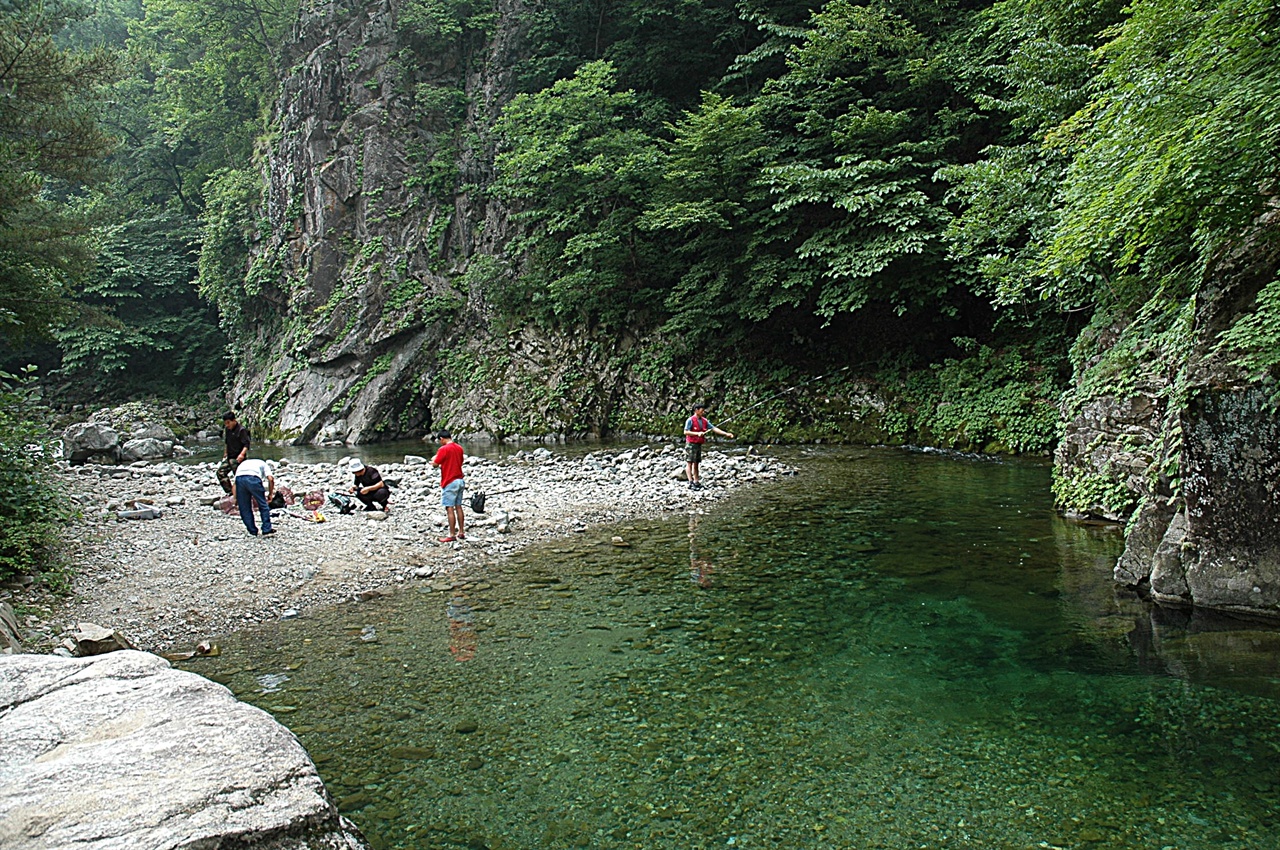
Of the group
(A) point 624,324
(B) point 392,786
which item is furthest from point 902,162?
(B) point 392,786

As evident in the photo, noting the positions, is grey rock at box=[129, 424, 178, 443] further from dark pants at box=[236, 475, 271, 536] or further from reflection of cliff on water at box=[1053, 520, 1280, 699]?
reflection of cliff on water at box=[1053, 520, 1280, 699]

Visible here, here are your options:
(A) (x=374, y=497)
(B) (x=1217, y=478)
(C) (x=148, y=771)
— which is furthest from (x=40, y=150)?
(B) (x=1217, y=478)

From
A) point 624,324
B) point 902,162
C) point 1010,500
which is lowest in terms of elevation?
point 1010,500

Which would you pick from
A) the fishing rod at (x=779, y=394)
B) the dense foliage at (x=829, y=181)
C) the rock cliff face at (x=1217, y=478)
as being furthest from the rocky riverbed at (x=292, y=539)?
the rock cliff face at (x=1217, y=478)

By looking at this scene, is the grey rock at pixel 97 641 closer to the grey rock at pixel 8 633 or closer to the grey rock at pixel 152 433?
the grey rock at pixel 8 633

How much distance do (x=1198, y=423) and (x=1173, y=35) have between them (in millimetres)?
4098

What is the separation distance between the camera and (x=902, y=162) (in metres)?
18.4

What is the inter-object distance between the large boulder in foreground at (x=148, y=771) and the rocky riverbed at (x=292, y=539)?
3.87 meters

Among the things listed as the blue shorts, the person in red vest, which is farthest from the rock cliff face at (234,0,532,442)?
the blue shorts

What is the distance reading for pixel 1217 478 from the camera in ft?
20.1

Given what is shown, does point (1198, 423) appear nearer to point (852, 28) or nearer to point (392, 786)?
point (392, 786)

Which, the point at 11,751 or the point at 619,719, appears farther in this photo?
the point at 619,719

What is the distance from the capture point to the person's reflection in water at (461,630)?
21.1ft

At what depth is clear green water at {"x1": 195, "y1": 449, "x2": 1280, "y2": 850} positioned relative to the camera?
A: 3.89 m
